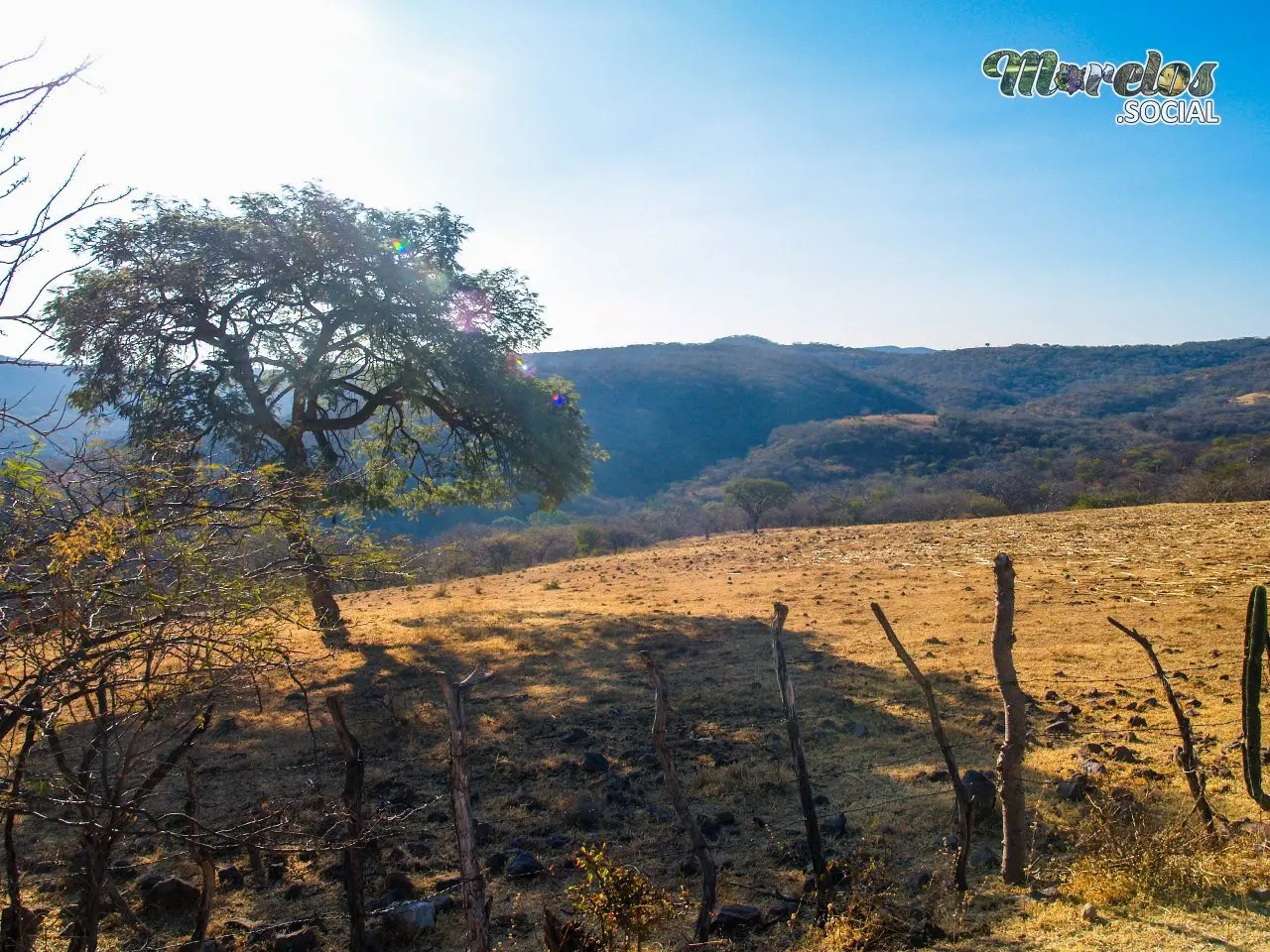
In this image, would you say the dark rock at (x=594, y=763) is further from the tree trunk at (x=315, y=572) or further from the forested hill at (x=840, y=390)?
the forested hill at (x=840, y=390)

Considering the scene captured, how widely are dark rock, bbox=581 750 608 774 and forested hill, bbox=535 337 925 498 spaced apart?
229ft

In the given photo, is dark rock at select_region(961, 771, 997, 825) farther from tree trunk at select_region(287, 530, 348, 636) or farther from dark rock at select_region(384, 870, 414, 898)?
tree trunk at select_region(287, 530, 348, 636)

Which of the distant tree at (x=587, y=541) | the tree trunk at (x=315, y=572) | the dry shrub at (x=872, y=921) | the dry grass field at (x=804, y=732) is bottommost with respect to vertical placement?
the distant tree at (x=587, y=541)

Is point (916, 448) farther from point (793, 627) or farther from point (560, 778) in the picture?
point (560, 778)

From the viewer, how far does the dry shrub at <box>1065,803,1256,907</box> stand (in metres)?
4.29

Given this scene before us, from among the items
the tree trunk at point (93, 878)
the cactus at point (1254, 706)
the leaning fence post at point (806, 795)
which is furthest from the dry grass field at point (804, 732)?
the tree trunk at point (93, 878)

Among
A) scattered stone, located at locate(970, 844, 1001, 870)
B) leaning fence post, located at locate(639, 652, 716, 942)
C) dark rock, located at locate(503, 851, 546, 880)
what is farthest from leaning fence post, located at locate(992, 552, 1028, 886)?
dark rock, located at locate(503, 851, 546, 880)

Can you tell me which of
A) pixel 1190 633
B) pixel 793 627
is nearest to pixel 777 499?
pixel 793 627

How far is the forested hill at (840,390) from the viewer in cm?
8106

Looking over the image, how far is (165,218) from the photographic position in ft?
42.2

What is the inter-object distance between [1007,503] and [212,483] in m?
37.4

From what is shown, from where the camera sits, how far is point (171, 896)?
517cm

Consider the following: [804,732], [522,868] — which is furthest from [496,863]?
[804,732]

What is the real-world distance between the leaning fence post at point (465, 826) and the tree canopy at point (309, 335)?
786 cm
